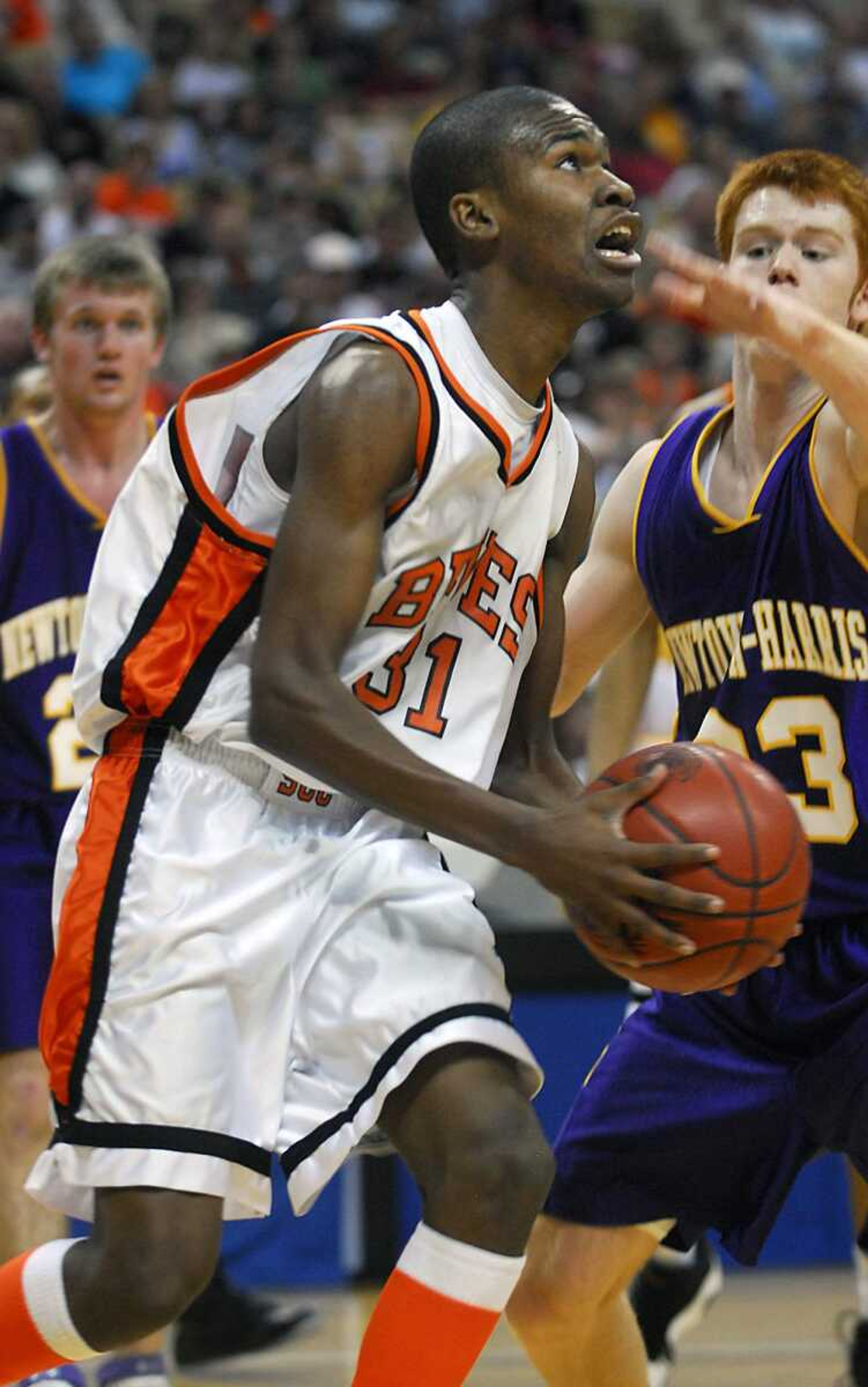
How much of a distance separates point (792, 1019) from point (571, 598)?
972 mm

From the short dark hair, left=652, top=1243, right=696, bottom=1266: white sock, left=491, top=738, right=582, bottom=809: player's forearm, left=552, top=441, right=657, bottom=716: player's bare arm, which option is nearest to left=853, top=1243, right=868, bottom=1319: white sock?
left=652, top=1243, right=696, bottom=1266: white sock

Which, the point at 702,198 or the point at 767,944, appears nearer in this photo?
the point at 767,944

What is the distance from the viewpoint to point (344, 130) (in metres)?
12.8

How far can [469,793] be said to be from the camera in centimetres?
283

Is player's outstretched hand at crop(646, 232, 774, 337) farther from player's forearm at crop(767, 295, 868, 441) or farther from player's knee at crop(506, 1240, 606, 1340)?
player's knee at crop(506, 1240, 606, 1340)

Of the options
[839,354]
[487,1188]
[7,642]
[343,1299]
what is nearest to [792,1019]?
[487,1188]

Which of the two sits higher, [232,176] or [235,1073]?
[232,176]

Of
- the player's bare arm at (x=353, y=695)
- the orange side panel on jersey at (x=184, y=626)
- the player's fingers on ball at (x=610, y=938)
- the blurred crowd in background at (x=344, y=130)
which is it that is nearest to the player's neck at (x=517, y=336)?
the player's bare arm at (x=353, y=695)

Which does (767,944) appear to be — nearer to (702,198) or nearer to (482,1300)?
(482,1300)

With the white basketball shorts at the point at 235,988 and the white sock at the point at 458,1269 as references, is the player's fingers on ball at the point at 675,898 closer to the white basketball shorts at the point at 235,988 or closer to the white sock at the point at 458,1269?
the white basketball shorts at the point at 235,988

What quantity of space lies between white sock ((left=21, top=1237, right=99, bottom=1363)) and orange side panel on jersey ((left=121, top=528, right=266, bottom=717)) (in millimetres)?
840

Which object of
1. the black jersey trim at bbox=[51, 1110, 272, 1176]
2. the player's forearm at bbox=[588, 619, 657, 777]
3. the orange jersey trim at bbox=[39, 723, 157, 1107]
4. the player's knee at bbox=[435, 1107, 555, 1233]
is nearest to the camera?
the player's knee at bbox=[435, 1107, 555, 1233]

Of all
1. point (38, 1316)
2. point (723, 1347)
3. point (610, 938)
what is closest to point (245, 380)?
point (610, 938)

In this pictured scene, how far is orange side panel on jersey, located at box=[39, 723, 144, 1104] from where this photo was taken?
121 inches
